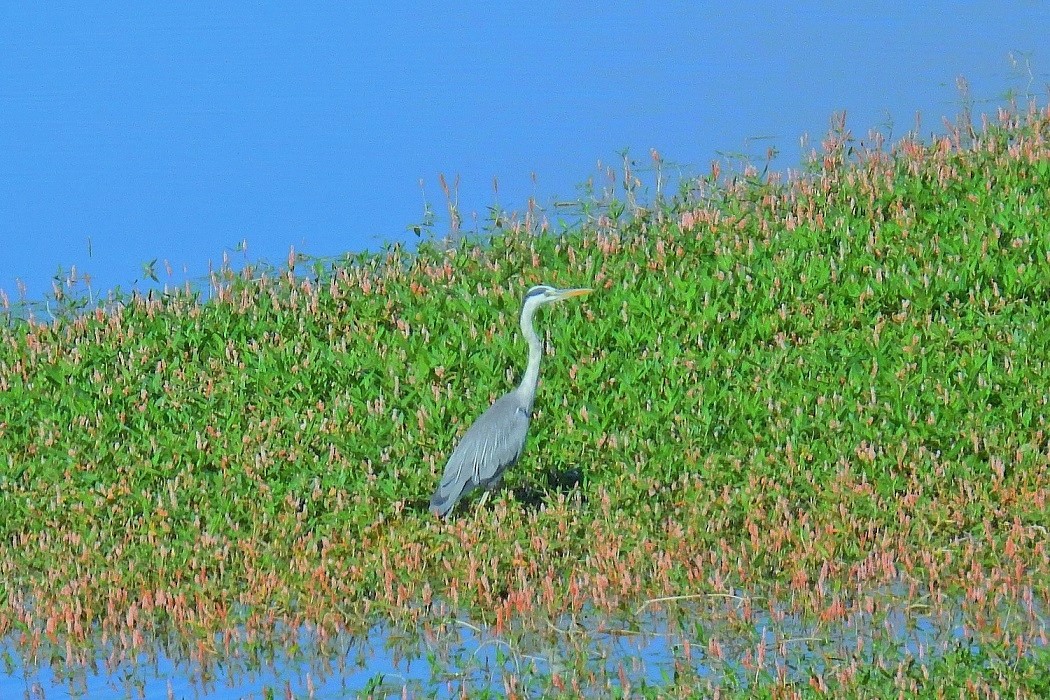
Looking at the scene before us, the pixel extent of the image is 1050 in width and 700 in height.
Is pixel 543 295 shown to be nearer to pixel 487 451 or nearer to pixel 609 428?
pixel 609 428

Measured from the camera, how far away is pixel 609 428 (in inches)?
518

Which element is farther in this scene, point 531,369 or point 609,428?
point 609,428

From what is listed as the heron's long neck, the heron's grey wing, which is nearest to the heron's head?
the heron's long neck

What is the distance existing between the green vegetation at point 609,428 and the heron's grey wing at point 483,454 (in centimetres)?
21

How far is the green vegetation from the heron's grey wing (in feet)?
Result: 0.68

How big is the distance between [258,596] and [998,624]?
4.33m

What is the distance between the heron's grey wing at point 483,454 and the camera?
1152 centimetres

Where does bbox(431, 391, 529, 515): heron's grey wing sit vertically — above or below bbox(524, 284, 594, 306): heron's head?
below

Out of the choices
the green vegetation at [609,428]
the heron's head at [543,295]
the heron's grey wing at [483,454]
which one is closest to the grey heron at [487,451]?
the heron's grey wing at [483,454]

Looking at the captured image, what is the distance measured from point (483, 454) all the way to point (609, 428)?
74.6 inches

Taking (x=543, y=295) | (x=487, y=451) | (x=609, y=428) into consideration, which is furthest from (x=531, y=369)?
(x=609, y=428)

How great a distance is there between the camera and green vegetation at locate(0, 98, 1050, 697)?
10.3 meters

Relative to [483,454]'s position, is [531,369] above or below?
above

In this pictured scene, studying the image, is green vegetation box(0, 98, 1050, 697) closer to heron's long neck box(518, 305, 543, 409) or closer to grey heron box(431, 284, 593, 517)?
grey heron box(431, 284, 593, 517)
